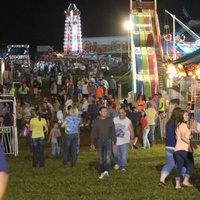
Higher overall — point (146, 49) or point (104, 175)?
point (146, 49)

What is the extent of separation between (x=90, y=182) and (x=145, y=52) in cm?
2356

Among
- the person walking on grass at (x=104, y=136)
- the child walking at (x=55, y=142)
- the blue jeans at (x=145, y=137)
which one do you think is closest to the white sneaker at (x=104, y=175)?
the person walking on grass at (x=104, y=136)

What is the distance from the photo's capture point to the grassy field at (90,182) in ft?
33.1

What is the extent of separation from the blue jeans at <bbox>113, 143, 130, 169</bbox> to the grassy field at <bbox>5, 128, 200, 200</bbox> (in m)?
0.23

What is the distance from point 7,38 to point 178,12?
1279 inches

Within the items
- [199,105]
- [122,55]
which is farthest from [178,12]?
[199,105]

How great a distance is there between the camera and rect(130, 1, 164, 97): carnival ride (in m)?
32.0

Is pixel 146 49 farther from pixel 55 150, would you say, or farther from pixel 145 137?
pixel 55 150

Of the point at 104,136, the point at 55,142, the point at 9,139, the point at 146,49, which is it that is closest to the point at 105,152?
the point at 104,136

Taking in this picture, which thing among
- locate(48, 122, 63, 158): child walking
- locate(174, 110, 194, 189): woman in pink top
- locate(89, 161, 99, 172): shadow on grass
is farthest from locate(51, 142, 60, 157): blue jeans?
locate(174, 110, 194, 189): woman in pink top

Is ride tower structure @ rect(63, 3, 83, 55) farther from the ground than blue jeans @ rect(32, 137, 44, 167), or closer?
farther from the ground

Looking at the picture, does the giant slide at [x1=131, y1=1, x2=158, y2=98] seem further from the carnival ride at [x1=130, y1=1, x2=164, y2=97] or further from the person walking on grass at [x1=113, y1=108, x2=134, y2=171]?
the person walking on grass at [x1=113, y1=108, x2=134, y2=171]

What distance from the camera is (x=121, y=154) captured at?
12555 millimetres

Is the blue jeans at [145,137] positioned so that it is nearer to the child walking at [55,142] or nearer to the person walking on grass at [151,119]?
the person walking on grass at [151,119]
